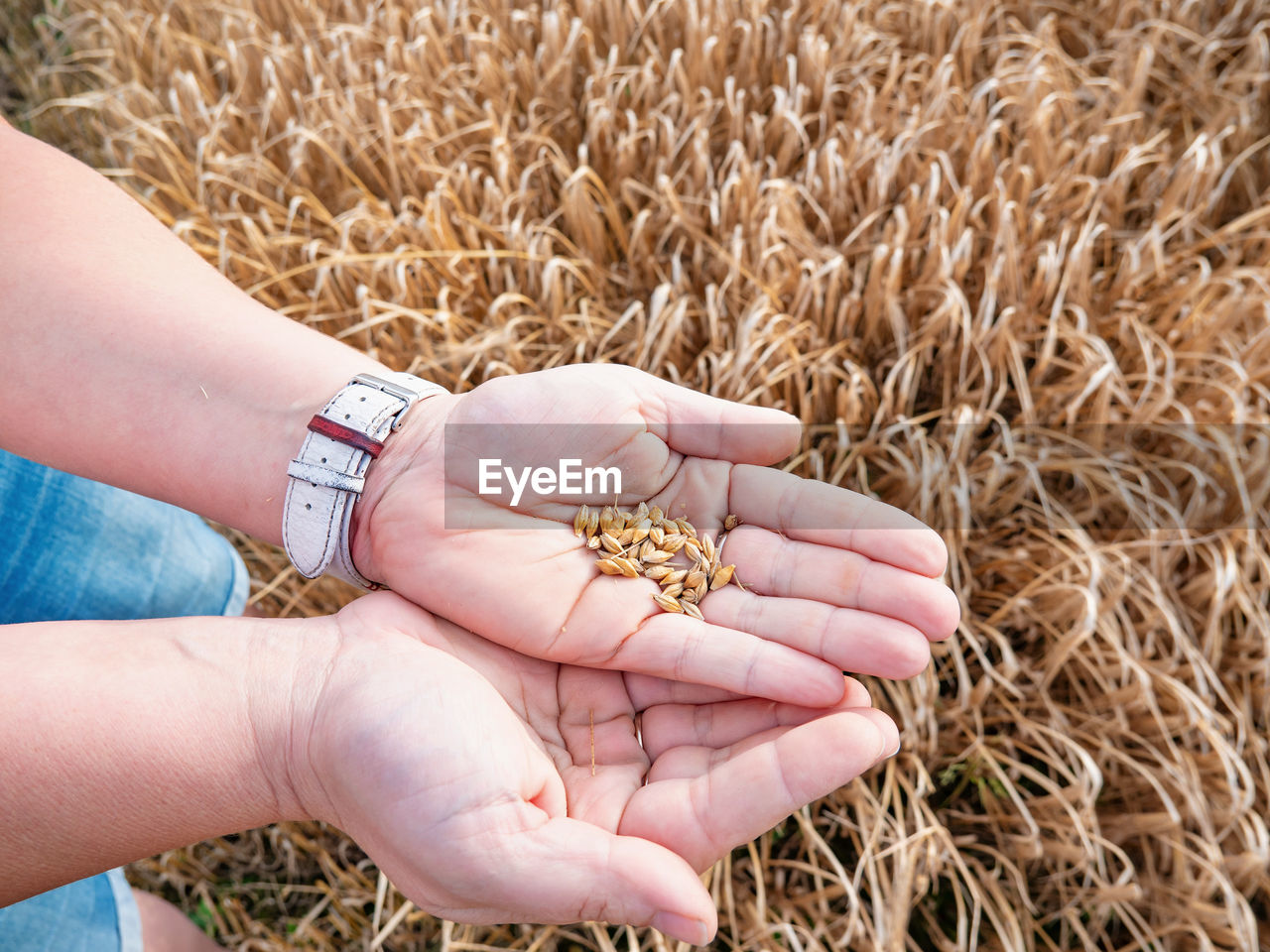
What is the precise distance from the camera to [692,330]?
1.98m

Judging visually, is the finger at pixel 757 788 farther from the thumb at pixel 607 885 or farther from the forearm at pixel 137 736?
the forearm at pixel 137 736

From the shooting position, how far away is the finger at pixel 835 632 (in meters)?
1.08

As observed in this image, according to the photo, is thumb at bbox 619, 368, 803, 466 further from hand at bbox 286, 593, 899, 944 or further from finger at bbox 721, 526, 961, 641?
hand at bbox 286, 593, 899, 944

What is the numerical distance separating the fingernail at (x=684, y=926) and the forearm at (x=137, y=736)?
1.50ft

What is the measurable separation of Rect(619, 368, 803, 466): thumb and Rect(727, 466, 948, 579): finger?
0.04 metres

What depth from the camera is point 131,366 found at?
122 centimetres

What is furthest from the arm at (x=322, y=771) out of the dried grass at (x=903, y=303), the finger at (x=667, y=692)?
the dried grass at (x=903, y=303)

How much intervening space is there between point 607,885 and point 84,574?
2.93 feet

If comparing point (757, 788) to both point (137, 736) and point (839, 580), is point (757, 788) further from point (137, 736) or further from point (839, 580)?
point (137, 736)

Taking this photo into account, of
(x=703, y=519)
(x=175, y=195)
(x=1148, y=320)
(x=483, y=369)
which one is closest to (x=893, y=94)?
(x=1148, y=320)

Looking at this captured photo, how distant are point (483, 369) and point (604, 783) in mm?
1116

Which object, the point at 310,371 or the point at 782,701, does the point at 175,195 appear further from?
the point at 782,701

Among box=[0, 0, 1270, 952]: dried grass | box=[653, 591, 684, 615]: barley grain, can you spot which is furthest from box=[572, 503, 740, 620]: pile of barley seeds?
box=[0, 0, 1270, 952]: dried grass
